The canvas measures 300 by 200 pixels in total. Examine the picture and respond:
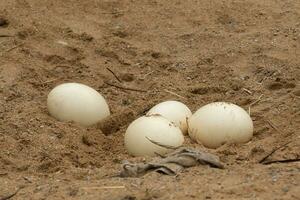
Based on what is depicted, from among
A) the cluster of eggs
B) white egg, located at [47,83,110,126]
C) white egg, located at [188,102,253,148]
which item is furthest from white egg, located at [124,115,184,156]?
white egg, located at [47,83,110,126]

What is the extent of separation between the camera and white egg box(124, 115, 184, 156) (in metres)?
4.32

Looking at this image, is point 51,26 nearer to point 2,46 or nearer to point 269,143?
point 2,46

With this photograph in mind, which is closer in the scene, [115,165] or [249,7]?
[115,165]

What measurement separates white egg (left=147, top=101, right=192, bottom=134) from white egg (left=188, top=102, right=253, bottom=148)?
0.43 ft

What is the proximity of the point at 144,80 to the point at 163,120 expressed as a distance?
1.24 meters

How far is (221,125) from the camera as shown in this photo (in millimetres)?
4477

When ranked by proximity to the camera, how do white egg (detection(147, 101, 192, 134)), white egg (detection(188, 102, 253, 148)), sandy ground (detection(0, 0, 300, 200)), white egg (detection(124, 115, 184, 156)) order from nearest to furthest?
sandy ground (detection(0, 0, 300, 200)), white egg (detection(124, 115, 184, 156)), white egg (detection(188, 102, 253, 148)), white egg (detection(147, 101, 192, 134))

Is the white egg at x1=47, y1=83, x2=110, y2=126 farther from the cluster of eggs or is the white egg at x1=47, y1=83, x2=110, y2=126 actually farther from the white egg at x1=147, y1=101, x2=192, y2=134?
the white egg at x1=147, y1=101, x2=192, y2=134

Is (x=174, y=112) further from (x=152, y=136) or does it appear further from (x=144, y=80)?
(x=144, y=80)

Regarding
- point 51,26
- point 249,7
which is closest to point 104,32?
point 51,26

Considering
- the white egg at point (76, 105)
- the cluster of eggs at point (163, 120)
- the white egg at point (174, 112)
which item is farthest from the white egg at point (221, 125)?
the white egg at point (76, 105)

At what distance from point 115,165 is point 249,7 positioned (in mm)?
2932

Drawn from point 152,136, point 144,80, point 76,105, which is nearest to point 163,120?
point 152,136

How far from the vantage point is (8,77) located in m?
5.43
